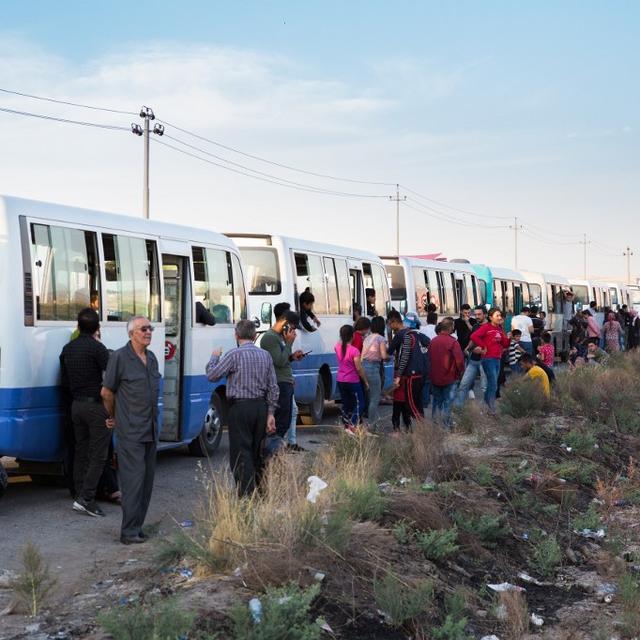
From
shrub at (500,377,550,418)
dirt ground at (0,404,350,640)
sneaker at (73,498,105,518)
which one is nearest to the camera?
dirt ground at (0,404,350,640)

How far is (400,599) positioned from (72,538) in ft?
12.2

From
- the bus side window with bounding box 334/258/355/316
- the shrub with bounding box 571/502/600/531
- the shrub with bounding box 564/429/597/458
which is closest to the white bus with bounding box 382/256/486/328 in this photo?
the bus side window with bounding box 334/258/355/316

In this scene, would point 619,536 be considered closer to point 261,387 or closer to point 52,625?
point 261,387

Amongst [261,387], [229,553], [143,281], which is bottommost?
[229,553]

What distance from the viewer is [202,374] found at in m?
14.1

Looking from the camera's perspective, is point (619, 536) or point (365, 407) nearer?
point (619, 536)

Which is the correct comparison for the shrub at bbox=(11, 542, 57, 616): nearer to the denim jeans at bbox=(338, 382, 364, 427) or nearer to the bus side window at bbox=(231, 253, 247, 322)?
the bus side window at bbox=(231, 253, 247, 322)

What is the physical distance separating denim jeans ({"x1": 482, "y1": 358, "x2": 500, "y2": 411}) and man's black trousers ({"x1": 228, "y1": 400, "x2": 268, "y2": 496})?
9025 millimetres

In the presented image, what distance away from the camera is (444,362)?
16141mm

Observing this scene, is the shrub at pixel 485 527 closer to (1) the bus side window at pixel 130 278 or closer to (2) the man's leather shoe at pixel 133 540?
(2) the man's leather shoe at pixel 133 540

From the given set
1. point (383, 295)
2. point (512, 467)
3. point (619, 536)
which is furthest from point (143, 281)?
point (383, 295)

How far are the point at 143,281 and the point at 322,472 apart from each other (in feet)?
12.6

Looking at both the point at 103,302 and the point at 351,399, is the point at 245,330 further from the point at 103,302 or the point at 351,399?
the point at 351,399

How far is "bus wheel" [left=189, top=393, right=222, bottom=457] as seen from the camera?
14711 millimetres
